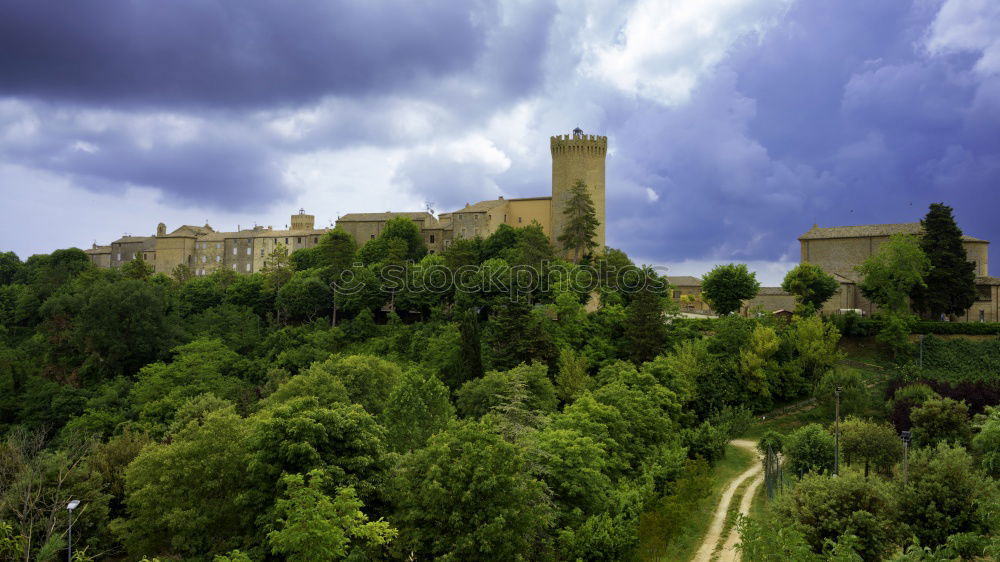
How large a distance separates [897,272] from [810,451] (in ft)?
85.2

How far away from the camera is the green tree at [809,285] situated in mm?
53906

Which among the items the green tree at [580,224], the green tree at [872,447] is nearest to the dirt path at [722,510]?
the green tree at [872,447]

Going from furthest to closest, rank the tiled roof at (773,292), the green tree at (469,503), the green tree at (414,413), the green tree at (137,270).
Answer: the green tree at (137,270) → the tiled roof at (773,292) → the green tree at (414,413) → the green tree at (469,503)

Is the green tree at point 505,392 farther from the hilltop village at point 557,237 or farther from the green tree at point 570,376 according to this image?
the hilltop village at point 557,237

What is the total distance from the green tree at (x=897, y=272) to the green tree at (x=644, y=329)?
16.3 m

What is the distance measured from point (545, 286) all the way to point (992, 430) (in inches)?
1530

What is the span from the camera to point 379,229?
267 ft

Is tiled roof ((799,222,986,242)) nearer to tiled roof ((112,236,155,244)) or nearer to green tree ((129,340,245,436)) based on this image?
green tree ((129,340,245,436))

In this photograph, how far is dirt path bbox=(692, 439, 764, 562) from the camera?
963 inches

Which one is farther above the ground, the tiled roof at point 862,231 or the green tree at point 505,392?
the tiled roof at point 862,231

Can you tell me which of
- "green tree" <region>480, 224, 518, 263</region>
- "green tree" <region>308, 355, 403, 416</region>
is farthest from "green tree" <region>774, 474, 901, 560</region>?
"green tree" <region>480, 224, 518, 263</region>

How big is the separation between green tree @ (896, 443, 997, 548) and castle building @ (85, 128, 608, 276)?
43.9 metres

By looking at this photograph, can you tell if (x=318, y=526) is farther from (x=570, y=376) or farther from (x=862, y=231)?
(x=862, y=231)

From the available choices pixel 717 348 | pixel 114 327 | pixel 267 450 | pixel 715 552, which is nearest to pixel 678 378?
pixel 717 348
